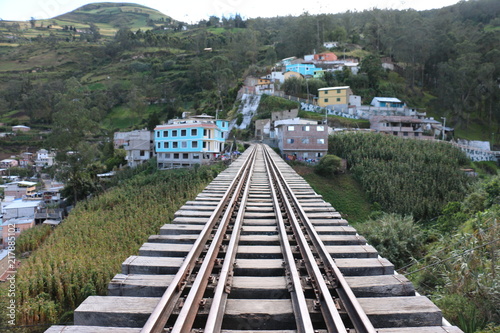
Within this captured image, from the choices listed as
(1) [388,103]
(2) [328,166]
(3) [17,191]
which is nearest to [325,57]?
(1) [388,103]

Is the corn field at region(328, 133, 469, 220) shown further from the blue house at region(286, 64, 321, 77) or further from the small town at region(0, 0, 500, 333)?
the blue house at region(286, 64, 321, 77)

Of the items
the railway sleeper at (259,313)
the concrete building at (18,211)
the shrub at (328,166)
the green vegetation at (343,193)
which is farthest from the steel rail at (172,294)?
the concrete building at (18,211)

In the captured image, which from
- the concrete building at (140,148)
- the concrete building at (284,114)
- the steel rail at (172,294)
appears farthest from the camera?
the concrete building at (284,114)

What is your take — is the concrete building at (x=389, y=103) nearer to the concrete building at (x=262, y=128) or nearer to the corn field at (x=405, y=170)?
the corn field at (x=405, y=170)

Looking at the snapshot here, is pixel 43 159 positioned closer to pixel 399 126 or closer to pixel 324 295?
pixel 399 126

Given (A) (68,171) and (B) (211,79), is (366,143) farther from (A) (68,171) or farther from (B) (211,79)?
(B) (211,79)

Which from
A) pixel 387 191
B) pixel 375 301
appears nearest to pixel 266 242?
pixel 375 301

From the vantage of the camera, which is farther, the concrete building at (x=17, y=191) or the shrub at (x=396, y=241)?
the concrete building at (x=17, y=191)
